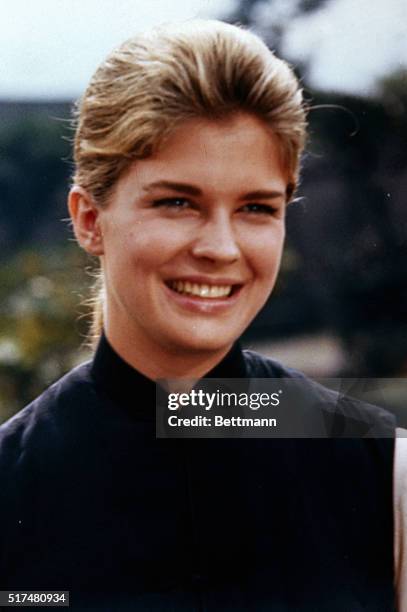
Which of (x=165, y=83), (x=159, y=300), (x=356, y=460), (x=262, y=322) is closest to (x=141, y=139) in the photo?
(x=165, y=83)

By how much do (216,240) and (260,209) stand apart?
0.32ft

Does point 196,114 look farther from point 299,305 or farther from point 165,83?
point 299,305

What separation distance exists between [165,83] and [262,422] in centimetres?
56

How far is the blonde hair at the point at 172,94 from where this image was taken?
3.65 feet

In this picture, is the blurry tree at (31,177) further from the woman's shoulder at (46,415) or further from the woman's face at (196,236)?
the woman's shoulder at (46,415)

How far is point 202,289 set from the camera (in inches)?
47.4

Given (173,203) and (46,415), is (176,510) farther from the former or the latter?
(173,203)

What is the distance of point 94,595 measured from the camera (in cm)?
121

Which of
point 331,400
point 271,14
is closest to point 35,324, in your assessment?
point 331,400

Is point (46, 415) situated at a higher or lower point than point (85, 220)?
lower

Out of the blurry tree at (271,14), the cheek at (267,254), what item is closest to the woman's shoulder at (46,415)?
the cheek at (267,254)

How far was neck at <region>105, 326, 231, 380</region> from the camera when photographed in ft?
4.10

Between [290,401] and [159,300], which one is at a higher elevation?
[159,300]

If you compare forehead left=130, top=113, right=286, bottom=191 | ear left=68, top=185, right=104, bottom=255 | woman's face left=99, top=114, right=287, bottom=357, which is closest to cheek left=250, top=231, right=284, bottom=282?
woman's face left=99, top=114, right=287, bottom=357
